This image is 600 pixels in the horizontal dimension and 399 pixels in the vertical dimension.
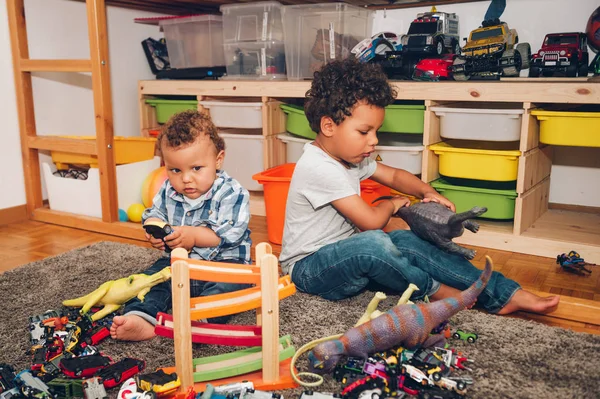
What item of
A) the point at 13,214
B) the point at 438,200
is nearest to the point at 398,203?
the point at 438,200

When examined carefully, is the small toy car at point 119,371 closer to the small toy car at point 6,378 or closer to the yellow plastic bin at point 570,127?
the small toy car at point 6,378

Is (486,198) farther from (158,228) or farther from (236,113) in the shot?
(158,228)

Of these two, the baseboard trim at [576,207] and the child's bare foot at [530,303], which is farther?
the baseboard trim at [576,207]

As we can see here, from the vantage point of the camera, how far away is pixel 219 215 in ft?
3.66

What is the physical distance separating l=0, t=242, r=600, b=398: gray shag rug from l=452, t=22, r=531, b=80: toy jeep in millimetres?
755

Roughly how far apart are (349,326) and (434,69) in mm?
896

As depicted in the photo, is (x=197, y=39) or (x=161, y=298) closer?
(x=161, y=298)

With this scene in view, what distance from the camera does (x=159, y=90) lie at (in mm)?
2062

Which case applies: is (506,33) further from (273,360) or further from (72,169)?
(72,169)

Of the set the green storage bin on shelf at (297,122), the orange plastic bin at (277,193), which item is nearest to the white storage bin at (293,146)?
the green storage bin on shelf at (297,122)

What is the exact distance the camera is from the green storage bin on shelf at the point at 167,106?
2.04 metres

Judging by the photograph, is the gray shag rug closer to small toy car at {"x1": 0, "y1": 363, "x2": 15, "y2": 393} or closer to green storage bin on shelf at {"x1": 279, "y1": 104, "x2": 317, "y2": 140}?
small toy car at {"x1": 0, "y1": 363, "x2": 15, "y2": 393}

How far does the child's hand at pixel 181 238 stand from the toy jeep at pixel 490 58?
3.06 ft

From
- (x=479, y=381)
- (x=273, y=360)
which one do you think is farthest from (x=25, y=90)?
(x=479, y=381)
